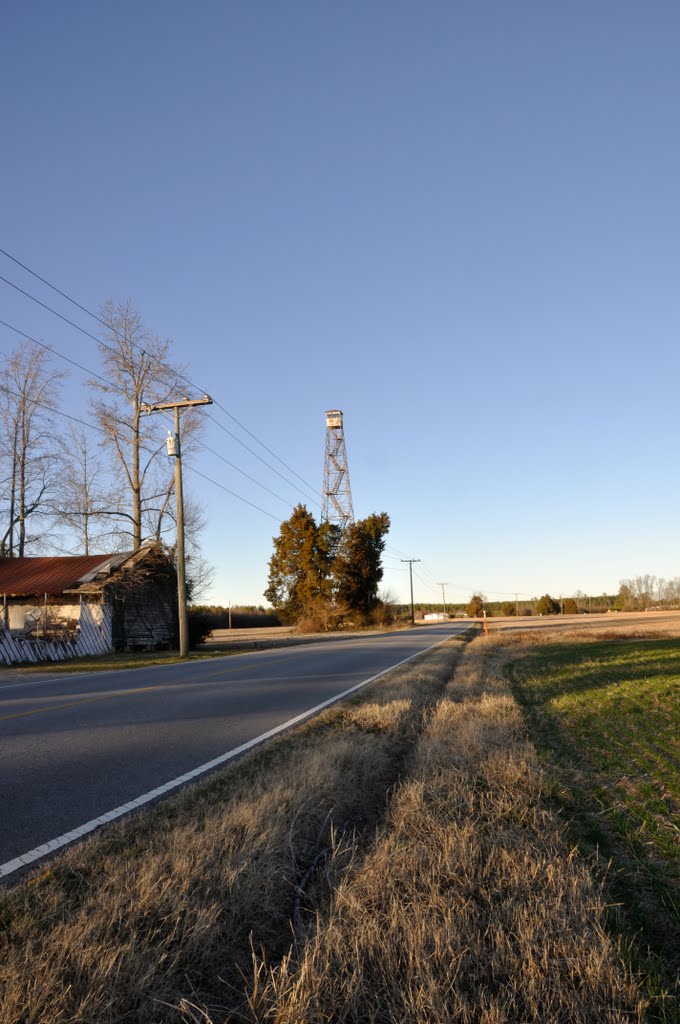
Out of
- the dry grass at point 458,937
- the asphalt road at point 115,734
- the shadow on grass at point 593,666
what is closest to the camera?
the dry grass at point 458,937

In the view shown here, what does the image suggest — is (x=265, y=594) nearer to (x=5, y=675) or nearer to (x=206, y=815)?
(x=5, y=675)

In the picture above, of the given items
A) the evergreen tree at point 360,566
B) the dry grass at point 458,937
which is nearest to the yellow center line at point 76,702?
the dry grass at point 458,937

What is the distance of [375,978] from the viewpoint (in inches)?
105

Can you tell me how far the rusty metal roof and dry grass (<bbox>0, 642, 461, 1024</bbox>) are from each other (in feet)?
78.6

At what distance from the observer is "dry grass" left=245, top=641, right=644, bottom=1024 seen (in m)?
2.49

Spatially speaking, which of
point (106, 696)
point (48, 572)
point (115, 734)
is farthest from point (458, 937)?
point (48, 572)

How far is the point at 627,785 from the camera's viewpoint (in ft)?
19.8

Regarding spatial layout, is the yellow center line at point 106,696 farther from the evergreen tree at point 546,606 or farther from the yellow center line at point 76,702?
the evergreen tree at point 546,606

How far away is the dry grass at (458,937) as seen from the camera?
249 cm

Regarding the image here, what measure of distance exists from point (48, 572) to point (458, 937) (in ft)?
95.9

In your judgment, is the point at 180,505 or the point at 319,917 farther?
the point at 180,505

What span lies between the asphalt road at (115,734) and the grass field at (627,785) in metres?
3.23

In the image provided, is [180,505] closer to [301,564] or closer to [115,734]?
[115,734]

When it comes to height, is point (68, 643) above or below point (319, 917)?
below
